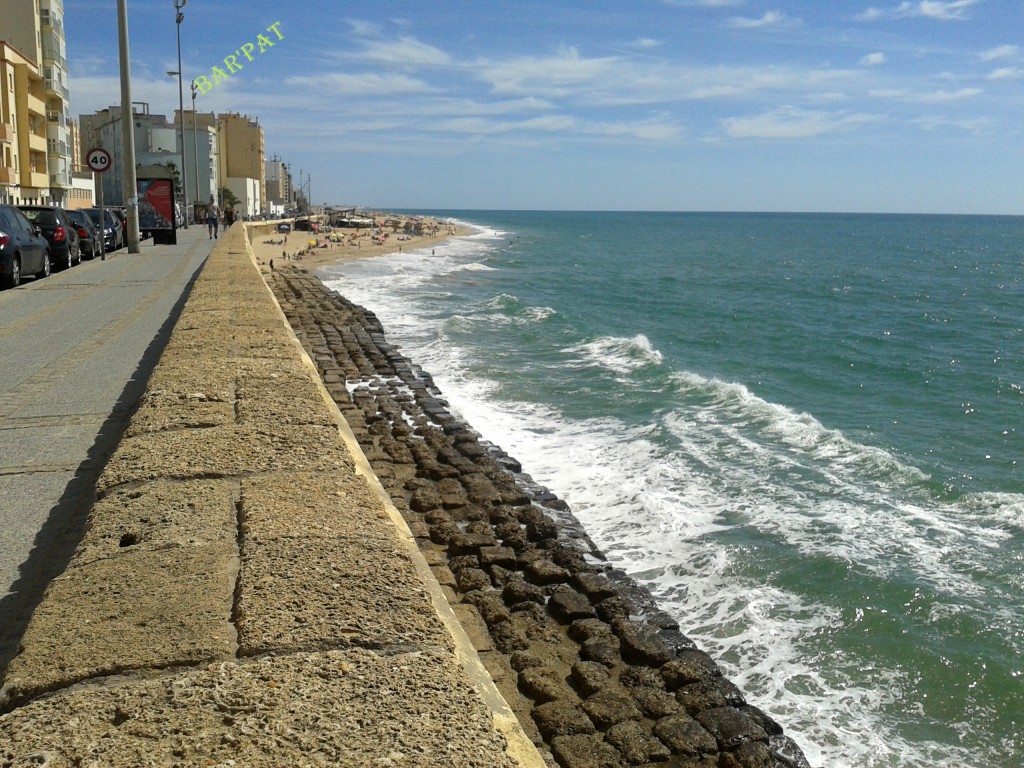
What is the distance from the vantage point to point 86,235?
933 inches

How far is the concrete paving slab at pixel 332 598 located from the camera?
9.39 feet

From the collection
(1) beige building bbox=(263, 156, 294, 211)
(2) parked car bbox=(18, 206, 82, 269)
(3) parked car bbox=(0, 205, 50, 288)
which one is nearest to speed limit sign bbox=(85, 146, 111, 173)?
(2) parked car bbox=(18, 206, 82, 269)

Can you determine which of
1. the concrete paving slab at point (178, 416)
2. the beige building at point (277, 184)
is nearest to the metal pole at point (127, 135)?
the concrete paving slab at point (178, 416)

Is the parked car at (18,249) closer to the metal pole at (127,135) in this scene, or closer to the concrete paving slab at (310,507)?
the metal pole at (127,135)

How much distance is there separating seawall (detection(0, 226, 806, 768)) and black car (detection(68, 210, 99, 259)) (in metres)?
17.1

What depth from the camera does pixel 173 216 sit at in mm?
29672

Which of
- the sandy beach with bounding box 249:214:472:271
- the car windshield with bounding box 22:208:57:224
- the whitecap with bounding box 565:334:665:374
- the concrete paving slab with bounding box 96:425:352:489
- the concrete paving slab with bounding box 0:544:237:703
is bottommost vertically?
the whitecap with bounding box 565:334:665:374

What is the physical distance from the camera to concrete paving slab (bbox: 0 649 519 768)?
7.34 ft

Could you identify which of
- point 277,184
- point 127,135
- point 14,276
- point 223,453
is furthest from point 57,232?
point 277,184

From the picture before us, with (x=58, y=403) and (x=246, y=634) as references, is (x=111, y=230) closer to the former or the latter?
(x=58, y=403)

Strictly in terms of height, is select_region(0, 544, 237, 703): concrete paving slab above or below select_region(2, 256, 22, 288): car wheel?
below

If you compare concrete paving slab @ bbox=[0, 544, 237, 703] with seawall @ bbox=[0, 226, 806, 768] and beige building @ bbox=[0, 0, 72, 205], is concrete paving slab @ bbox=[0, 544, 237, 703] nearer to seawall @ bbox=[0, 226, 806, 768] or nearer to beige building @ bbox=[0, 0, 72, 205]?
seawall @ bbox=[0, 226, 806, 768]

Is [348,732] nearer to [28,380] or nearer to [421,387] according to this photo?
[28,380]

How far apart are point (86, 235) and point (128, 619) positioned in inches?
916
